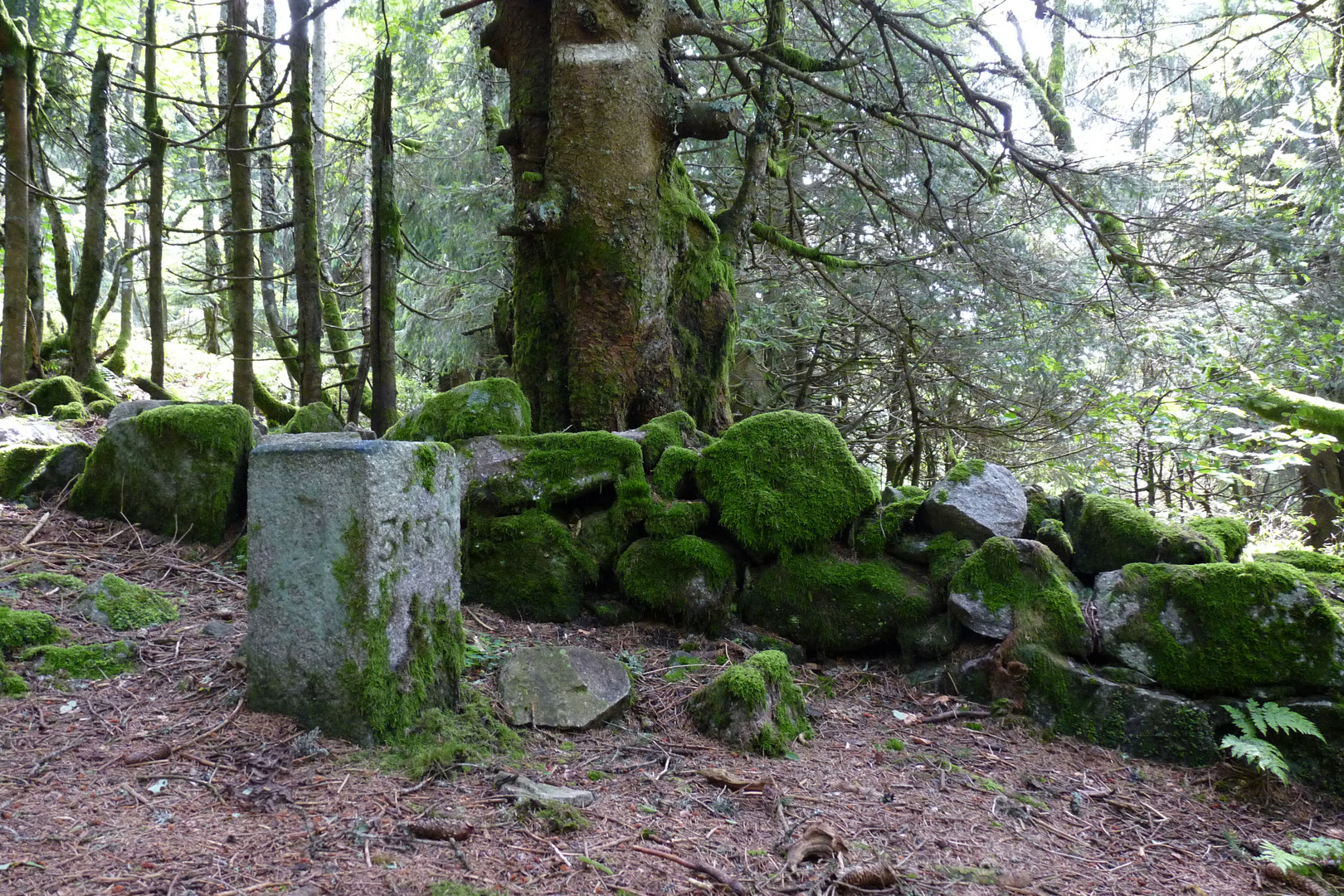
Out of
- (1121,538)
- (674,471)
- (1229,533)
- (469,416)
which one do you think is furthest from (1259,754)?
(469,416)

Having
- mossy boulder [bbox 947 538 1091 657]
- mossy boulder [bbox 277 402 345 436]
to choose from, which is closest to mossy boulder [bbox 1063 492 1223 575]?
mossy boulder [bbox 947 538 1091 657]

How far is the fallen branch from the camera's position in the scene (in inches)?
86.4

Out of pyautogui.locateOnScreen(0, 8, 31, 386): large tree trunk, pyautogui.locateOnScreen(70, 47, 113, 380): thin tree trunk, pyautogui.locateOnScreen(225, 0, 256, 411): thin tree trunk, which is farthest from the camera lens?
pyautogui.locateOnScreen(70, 47, 113, 380): thin tree trunk

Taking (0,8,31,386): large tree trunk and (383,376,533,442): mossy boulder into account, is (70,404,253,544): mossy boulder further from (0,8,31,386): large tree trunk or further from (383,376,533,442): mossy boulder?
(0,8,31,386): large tree trunk

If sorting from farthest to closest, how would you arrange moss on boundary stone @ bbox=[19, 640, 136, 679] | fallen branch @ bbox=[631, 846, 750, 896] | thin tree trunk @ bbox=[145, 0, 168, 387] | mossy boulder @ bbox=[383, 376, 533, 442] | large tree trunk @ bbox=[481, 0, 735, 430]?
thin tree trunk @ bbox=[145, 0, 168, 387] → large tree trunk @ bbox=[481, 0, 735, 430] → mossy boulder @ bbox=[383, 376, 533, 442] → moss on boundary stone @ bbox=[19, 640, 136, 679] → fallen branch @ bbox=[631, 846, 750, 896]

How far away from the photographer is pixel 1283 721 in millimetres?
3252

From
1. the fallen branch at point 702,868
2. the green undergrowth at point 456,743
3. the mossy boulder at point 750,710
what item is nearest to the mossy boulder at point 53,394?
the green undergrowth at point 456,743

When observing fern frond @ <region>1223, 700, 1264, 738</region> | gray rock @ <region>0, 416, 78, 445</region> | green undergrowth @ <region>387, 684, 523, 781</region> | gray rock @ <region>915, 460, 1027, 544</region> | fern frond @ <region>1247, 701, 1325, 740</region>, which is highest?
gray rock @ <region>0, 416, 78, 445</region>

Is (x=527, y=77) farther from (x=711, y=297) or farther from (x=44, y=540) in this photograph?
(x=44, y=540)

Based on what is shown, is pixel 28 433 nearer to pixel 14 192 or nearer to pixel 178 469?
pixel 178 469

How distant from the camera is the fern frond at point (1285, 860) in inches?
107

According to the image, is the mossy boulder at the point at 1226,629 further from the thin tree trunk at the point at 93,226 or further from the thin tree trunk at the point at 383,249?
the thin tree trunk at the point at 93,226

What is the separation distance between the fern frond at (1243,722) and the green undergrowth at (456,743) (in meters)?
3.08

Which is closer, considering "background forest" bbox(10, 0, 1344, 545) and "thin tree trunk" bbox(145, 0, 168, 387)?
"background forest" bbox(10, 0, 1344, 545)
